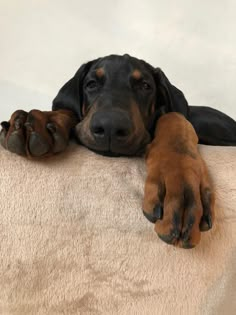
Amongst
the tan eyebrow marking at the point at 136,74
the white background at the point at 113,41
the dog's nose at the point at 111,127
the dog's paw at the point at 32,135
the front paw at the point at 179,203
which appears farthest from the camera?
the white background at the point at 113,41

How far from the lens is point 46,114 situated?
1.25 metres

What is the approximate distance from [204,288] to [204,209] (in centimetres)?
19

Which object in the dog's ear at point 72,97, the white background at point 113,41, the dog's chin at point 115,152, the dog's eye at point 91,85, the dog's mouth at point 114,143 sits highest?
the white background at point 113,41

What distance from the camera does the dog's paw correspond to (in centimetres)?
106

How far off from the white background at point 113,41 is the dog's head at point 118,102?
33.6 inches

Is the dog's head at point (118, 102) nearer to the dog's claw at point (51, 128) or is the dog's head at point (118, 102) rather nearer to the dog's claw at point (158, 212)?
the dog's claw at point (51, 128)

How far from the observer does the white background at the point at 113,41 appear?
2.48 m

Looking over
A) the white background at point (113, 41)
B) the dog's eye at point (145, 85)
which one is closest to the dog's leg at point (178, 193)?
the dog's eye at point (145, 85)

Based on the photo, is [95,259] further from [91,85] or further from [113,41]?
[113,41]

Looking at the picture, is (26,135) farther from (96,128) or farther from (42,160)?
(96,128)

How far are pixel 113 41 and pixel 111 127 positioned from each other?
144 cm

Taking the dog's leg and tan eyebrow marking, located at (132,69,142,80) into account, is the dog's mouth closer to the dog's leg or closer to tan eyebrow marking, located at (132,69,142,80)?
the dog's leg

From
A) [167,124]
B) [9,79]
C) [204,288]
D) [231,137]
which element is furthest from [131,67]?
[9,79]

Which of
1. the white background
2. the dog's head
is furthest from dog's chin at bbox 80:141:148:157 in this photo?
the white background
